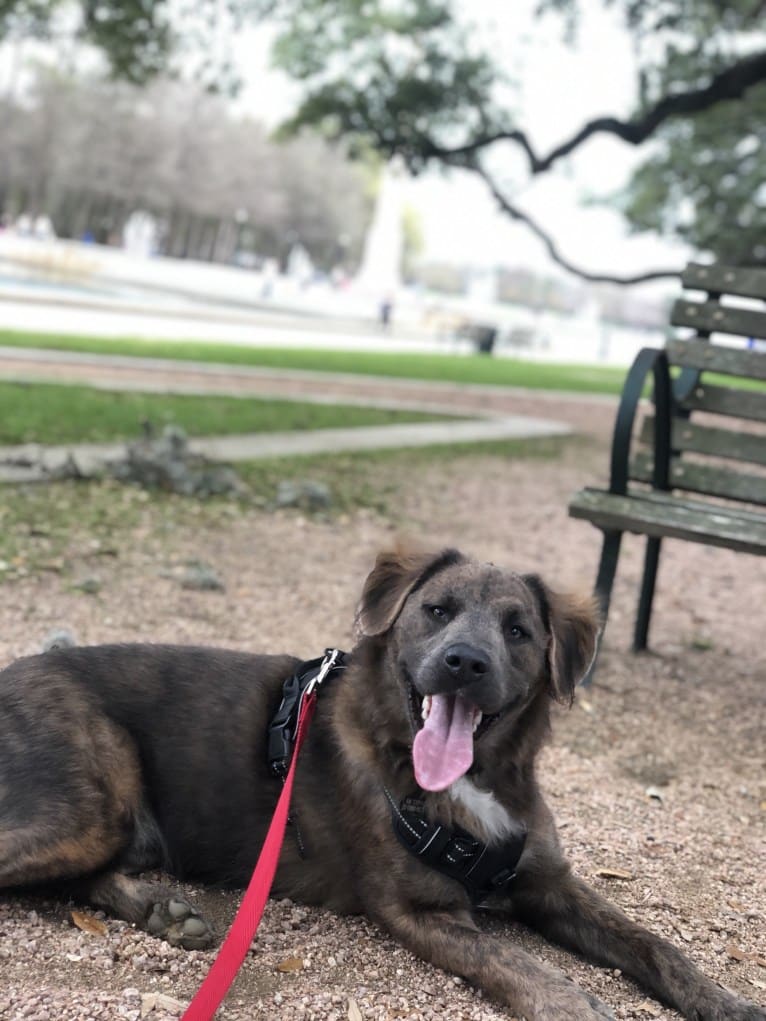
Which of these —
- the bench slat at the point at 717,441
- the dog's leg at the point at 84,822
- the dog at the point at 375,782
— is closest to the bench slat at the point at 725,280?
the bench slat at the point at 717,441

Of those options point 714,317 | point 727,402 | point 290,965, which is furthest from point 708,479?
point 290,965

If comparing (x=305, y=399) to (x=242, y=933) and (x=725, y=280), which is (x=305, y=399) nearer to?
(x=725, y=280)

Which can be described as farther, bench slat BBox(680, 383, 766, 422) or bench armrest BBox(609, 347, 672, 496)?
bench slat BBox(680, 383, 766, 422)

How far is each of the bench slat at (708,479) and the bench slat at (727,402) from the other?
1.13 feet

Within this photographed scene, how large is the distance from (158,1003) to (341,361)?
933 inches

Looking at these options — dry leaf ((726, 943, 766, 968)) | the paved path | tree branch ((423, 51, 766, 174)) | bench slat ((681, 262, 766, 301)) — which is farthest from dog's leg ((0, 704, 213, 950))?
tree branch ((423, 51, 766, 174))

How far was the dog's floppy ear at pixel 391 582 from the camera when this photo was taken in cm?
356

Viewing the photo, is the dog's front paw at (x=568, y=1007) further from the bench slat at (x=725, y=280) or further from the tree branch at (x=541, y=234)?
the tree branch at (x=541, y=234)

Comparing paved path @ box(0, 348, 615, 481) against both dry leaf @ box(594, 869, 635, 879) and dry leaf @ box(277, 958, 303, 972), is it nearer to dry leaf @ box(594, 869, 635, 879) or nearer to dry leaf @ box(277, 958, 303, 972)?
dry leaf @ box(594, 869, 635, 879)

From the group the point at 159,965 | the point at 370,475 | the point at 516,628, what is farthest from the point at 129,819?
the point at 370,475

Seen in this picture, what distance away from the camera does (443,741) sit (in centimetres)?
330

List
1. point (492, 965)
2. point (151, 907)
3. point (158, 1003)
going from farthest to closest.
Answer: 1. point (151, 907)
2. point (492, 965)
3. point (158, 1003)

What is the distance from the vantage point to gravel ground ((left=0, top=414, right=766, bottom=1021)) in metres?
3.17

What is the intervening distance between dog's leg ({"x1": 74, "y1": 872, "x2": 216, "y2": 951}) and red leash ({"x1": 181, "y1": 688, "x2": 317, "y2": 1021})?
1.06ft
